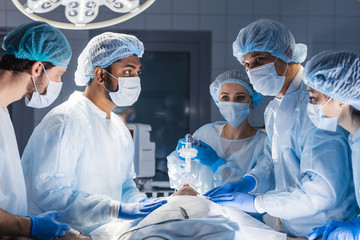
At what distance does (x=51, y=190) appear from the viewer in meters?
1.62

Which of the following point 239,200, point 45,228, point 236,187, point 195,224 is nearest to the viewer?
point 195,224

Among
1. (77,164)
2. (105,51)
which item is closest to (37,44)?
(105,51)

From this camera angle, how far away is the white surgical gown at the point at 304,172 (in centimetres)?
167

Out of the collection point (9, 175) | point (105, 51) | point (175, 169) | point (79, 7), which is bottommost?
point (175, 169)

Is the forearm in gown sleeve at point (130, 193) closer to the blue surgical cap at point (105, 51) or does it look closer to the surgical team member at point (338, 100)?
the blue surgical cap at point (105, 51)

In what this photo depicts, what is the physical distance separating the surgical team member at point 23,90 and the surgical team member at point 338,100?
0.98m

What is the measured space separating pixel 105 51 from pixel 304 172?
102cm

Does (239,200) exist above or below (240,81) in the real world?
below

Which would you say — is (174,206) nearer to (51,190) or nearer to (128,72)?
(51,190)

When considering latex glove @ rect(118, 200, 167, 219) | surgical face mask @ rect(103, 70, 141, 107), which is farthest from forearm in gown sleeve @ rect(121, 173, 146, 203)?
surgical face mask @ rect(103, 70, 141, 107)

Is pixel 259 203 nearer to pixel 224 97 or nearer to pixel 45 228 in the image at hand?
pixel 224 97

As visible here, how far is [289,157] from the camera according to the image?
1910 millimetres

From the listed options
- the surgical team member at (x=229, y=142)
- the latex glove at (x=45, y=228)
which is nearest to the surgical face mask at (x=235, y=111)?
the surgical team member at (x=229, y=142)

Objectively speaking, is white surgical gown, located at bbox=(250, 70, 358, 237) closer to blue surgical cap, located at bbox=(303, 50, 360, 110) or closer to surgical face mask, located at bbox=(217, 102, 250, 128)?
blue surgical cap, located at bbox=(303, 50, 360, 110)
